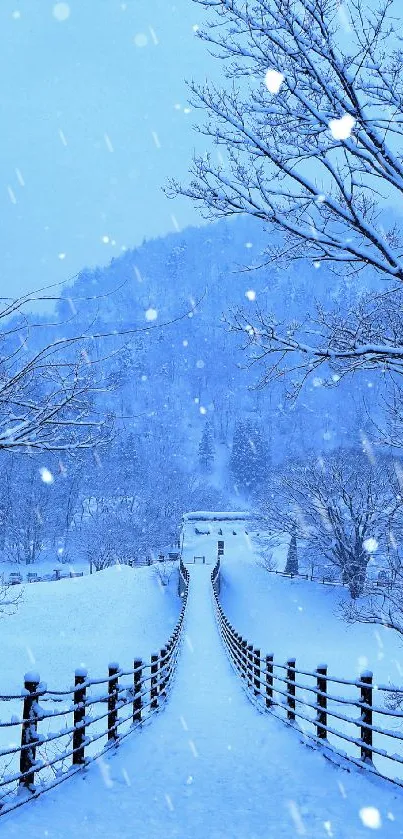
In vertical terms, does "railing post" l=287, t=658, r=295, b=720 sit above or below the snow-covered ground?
above

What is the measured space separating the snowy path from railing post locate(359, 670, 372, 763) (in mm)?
339

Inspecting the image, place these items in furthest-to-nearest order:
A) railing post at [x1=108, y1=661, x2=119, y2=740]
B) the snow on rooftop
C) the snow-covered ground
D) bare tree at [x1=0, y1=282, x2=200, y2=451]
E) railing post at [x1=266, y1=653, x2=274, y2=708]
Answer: the snow on rooftop < the snow-covered ground < railing post at [x1=266, y1=653, x2=274, y2=708] < railing post at [x1=108, y1=661, x2=119, y2=740] < bare tree at [x1=0, y1=282, x2=200, y2=451]

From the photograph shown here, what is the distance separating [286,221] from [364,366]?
1914 millimetres

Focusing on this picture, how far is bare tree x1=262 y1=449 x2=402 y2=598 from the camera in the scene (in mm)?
39625

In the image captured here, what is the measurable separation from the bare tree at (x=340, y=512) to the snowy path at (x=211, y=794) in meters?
29.0

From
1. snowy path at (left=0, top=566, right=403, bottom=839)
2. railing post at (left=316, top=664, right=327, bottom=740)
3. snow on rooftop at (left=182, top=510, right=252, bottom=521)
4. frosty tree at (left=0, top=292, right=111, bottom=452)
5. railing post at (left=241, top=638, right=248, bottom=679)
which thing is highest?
snow on rooftop at (left=182, top=510, right=252, bottom=521)

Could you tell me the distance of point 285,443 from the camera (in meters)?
157

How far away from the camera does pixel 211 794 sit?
6.31 metres

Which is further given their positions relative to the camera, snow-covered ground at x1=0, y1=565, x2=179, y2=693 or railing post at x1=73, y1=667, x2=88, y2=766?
snow-covered ground at x1=0, y1=565, x2=179, y2=693

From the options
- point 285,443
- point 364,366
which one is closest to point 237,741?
point 364,366

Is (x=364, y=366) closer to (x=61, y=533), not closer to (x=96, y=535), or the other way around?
(x=96, y=535)

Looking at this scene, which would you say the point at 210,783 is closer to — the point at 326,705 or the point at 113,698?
the point at 113,698

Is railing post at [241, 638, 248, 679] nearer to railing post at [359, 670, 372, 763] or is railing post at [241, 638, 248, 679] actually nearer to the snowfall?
the snowfall

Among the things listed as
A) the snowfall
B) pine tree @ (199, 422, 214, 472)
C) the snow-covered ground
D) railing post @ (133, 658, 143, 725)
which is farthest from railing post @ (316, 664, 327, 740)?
pine tree @ (199, 422, 214, 472)
